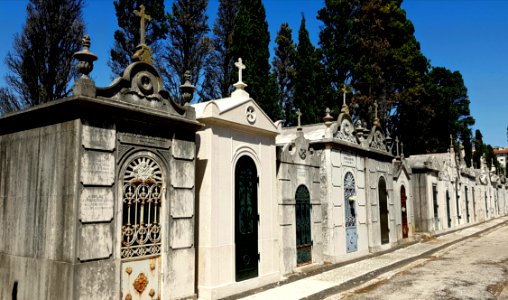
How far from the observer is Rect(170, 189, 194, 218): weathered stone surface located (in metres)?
7.32

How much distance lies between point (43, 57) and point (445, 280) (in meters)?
17.6

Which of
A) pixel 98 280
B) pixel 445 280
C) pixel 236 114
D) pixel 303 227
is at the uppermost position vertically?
pixel 236 114

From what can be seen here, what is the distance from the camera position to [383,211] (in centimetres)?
1622

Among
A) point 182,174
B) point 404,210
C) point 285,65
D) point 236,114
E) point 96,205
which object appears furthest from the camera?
point 285,65

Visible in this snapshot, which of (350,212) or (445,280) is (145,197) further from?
(350,212)

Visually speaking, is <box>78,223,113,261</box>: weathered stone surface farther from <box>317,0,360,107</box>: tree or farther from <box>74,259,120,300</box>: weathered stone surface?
<box>317,0,360,107</box>: tree

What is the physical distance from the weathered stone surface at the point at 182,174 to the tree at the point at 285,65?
72.3 ft

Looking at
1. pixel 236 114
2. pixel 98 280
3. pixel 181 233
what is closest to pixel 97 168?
pixel 98 280

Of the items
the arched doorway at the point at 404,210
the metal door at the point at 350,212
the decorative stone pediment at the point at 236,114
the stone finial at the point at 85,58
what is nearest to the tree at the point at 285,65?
the arched doorway at the point at 404,210

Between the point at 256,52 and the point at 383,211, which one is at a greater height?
the point at 256,52

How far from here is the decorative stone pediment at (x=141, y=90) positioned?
6.56 metres

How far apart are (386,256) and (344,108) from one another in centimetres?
530

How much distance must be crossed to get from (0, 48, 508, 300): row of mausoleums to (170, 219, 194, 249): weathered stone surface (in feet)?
0.07

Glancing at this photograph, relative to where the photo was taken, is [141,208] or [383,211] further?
[383,211]
